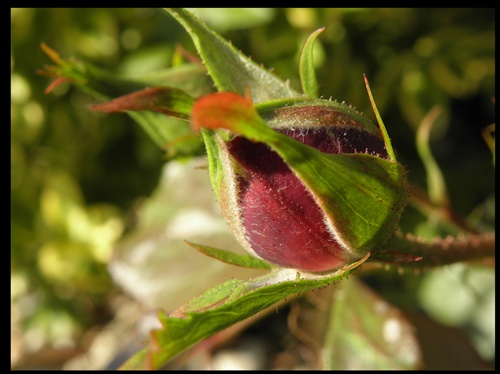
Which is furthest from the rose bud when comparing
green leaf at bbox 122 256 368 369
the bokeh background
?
the bokeh background

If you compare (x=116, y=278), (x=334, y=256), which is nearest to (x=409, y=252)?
(x=334, y=256)

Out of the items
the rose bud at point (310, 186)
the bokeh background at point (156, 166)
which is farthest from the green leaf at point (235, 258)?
the bokeh background at point (156, 166)

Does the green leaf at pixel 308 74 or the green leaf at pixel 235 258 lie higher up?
the green leaf at pixel 308 74

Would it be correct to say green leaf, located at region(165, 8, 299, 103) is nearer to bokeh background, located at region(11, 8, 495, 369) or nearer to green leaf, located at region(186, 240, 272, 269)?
green leaf, located at region(186, 240, 272, 269)

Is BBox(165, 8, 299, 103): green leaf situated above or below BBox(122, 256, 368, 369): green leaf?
above

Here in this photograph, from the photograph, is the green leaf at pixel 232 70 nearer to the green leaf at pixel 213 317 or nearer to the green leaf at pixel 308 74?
the green leaf at pixel 308 74
